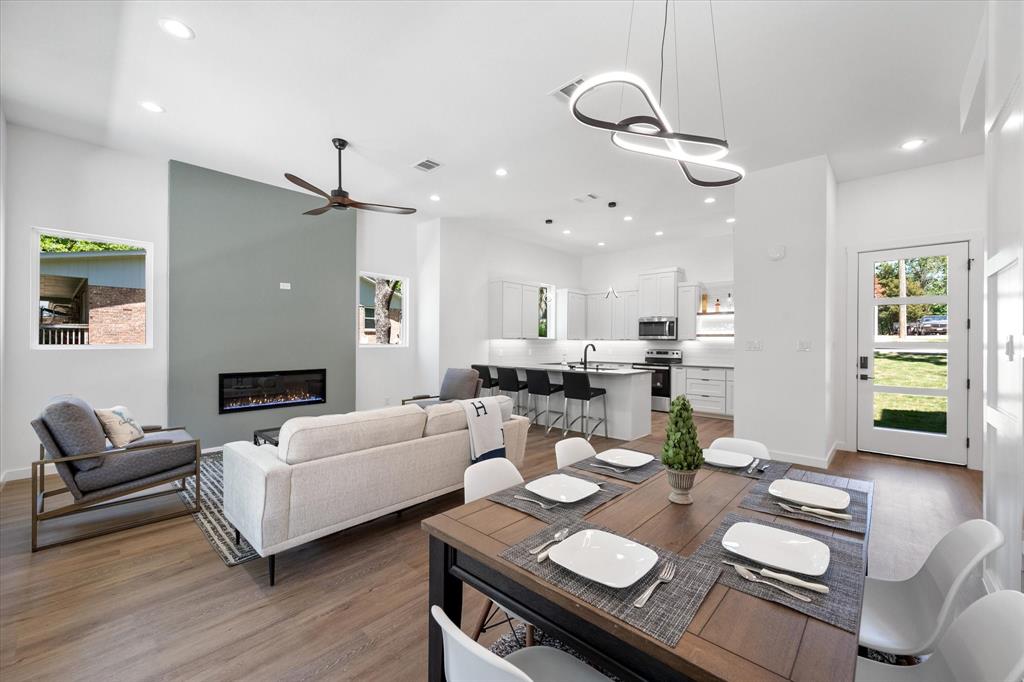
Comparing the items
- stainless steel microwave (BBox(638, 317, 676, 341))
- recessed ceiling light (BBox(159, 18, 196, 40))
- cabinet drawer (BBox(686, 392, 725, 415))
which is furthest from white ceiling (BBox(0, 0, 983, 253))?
cabinet drawer (BBox(686, 392, 725, 415))

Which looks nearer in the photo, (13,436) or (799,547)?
(799,547)

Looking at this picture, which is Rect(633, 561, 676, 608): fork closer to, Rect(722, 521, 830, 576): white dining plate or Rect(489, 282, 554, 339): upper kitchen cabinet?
Rect(722, 521, 830, 576): white dining plate

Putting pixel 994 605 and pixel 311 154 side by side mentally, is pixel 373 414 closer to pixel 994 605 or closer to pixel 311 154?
pixel 994 605

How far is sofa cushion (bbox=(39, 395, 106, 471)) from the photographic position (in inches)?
103

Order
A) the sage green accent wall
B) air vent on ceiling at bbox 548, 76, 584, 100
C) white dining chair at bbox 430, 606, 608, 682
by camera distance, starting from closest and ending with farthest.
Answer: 1. white dining chair at bbox 430, 606, 608, 682
2. air vent on ceiling at bbox 548, 76, 584, 100
3. the sage green accent wall

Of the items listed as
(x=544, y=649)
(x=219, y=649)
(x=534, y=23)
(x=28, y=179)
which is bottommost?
(x=219, y=649)

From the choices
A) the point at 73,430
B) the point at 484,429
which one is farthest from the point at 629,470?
the point at 73,430

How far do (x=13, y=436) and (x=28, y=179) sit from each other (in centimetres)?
229

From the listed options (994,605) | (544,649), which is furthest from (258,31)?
(994,605)

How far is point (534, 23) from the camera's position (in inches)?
96.6

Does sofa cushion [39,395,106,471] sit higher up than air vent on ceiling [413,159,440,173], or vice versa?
air vent on ceiling [413,159,440,173]

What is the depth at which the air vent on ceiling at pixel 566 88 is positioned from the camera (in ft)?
9.84

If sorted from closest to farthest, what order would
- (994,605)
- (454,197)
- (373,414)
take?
(994,605), (373,414), (454,197)

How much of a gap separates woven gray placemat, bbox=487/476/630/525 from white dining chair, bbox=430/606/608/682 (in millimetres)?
360
